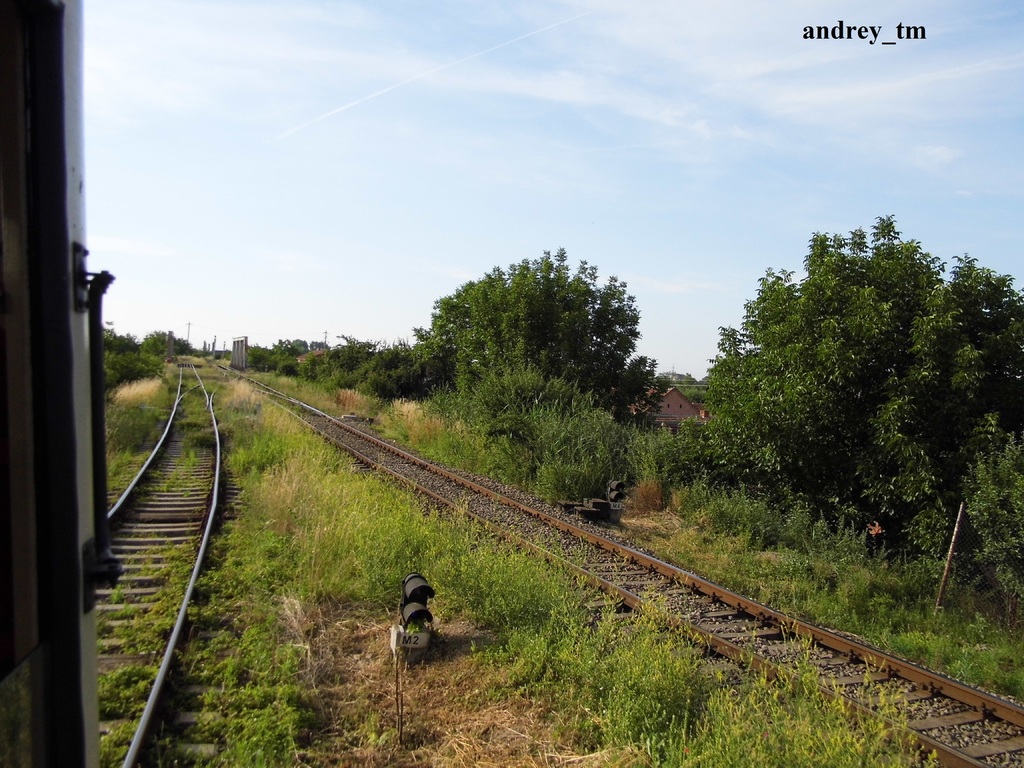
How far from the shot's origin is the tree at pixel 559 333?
24.8 meters

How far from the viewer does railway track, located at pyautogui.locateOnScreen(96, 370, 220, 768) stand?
16.2 ft

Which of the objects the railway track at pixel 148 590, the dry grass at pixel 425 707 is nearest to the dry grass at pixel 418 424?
the railway track at pixel 148 590

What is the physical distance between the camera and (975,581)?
9.83 m

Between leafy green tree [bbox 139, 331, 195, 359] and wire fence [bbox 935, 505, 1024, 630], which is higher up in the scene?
leafy green tree [bbox 139, 331, 195, 359]

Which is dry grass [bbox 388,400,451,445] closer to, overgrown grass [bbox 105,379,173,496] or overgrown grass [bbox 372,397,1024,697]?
overgrown grass [bbox 372,397,1024,697]

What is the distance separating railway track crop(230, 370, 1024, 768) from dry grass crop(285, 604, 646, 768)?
1530 mm

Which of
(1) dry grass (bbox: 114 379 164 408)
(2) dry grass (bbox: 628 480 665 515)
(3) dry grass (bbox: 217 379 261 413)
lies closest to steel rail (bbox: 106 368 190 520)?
(1) dry grass (bbox: 114 379 164 408)

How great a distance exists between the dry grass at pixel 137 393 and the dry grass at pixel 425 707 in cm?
1875

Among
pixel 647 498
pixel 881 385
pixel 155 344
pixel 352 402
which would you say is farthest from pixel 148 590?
pixel 155 344

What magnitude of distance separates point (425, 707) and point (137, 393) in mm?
26096

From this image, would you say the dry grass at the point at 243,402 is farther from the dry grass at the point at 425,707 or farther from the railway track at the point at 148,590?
the dry grass at the point at 425,707

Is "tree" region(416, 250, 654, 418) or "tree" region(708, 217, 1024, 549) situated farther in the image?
"tree" region(416, 250, 654, 418)

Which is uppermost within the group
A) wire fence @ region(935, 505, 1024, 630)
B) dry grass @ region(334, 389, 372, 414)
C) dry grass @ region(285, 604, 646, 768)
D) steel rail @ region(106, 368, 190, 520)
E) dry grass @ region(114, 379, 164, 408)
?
dry grass @ region(114, 379, 164, 408)

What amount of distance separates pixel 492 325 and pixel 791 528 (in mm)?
15750
